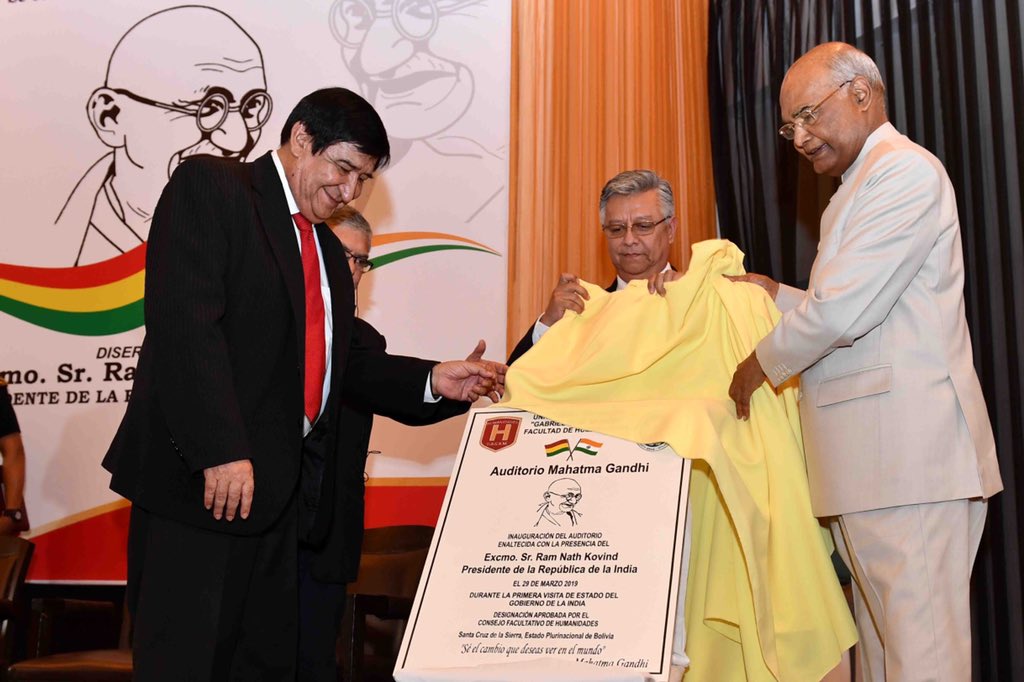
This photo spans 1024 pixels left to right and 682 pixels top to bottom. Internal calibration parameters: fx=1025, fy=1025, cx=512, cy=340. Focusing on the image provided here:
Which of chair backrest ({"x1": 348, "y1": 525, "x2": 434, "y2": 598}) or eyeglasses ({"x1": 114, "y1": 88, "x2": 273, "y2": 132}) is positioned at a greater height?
eyeglasses ({"x1": 114, "y1": 88, "x2": 273, "y2": 132})

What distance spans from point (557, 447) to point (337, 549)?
0.76 metres

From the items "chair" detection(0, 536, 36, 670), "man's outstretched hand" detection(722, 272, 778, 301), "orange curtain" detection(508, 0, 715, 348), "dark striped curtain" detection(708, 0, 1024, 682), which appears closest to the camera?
"man's outstretched hand" detection(722, 272, 778, 301)

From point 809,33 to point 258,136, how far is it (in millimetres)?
2699

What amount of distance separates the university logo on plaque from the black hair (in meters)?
0.76

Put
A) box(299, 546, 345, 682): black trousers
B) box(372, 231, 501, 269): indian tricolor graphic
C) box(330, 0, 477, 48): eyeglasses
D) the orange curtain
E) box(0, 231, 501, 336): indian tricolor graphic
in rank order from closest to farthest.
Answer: box(299, 546, 345, 682): black trousers < the orange curtain < box(372, 231, 501, 269): indian tricolor graphic < box(330, 0, 477, 48): eyeglasses < box(0, 231, 501, 336): indian tricolor graphic

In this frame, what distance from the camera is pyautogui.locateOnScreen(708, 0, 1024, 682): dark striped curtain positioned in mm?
3361

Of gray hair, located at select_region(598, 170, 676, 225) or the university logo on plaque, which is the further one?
gray hair, located at select_region(598, 170, 676, 225)

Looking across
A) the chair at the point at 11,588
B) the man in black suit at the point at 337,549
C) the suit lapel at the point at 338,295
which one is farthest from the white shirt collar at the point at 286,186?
the chair at the point at 11,588

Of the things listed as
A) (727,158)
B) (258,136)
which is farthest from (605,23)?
(258,136)

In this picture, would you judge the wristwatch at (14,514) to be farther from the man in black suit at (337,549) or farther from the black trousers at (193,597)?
the black trousers at (193,597)

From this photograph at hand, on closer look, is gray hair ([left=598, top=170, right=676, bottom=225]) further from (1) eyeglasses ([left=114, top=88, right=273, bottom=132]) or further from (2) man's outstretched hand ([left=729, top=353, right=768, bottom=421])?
(1) eyeglasses ([left=114, top=88, right=273, bottom=132])

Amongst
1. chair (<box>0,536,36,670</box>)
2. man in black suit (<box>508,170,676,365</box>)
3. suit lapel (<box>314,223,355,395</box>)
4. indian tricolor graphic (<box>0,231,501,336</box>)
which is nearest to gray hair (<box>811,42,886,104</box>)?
man in black suit (<box>508,170,676,365</box>)

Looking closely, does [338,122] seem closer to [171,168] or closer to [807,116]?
[807,116]

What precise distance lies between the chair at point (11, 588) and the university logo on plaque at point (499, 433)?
96.9 inches
